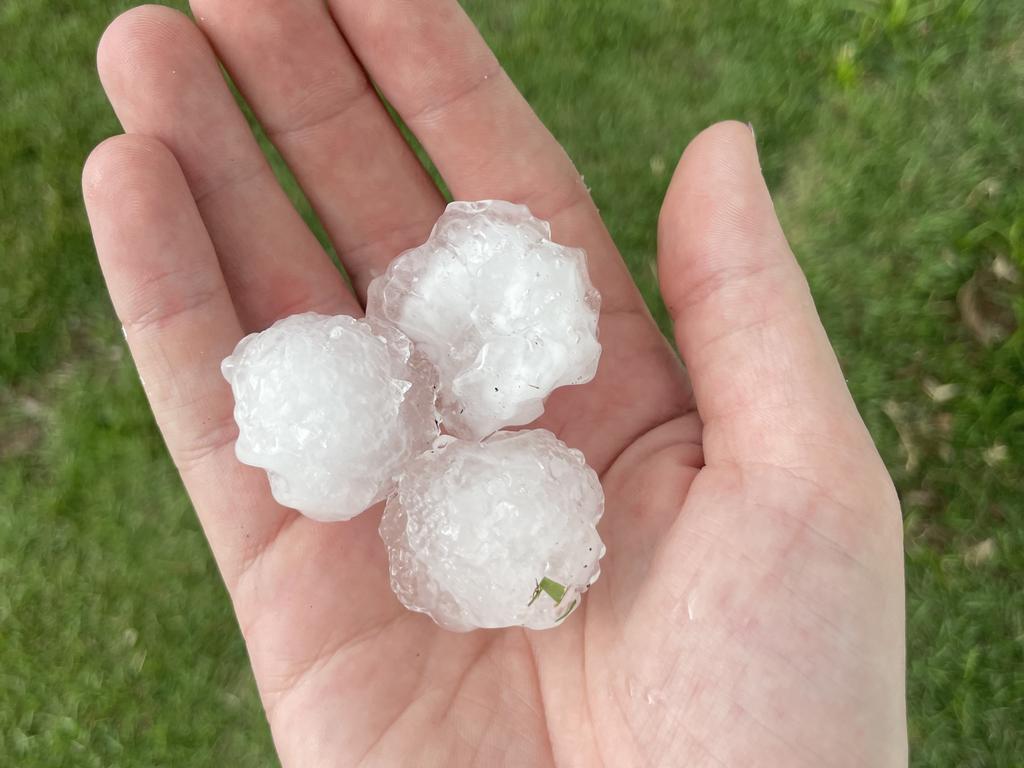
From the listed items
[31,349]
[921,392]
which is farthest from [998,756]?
[31,349]

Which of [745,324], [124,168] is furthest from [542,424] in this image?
[124,168]

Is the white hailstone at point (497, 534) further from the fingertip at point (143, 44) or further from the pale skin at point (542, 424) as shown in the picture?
the fingertip at point (143, 44)

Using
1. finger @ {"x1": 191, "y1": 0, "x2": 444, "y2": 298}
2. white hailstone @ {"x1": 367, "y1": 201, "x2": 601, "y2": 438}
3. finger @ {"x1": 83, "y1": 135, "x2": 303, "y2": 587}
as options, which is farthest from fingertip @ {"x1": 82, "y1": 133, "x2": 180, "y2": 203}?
white hailstone @ {"x1": 367, "y1": 201, "x2": 601, "y2": 438}

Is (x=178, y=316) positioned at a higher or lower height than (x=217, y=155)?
lower

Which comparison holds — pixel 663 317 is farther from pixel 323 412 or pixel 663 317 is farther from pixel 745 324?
pixel 323 412

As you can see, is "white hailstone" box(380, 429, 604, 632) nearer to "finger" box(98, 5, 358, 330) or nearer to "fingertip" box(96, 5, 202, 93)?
"finger" box(98, 5, 358, 330)
